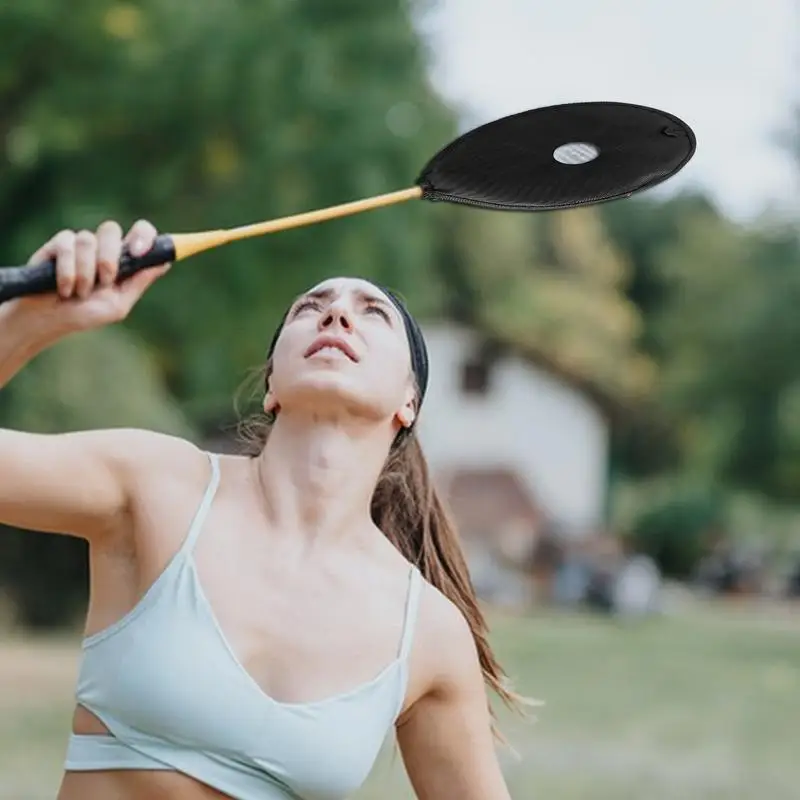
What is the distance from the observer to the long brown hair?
3.18 metres

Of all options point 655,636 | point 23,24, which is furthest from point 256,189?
point 655,636

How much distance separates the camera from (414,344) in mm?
3064

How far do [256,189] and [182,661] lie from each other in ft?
56.2

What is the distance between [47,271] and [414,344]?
3.23 ft

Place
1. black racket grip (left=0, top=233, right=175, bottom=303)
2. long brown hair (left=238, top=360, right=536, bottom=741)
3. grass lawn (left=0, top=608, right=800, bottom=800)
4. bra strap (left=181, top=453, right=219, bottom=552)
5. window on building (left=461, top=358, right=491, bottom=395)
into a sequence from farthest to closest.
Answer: window on building (left=461, top=358, right=491, bottom=395) → grass lawn (left=0, top=608, right=800, bottom=800) → long brown hair (left=238, top=360, right=536, bottom=741) → bra strap (left=181, top=453, right=219, bottom=552) → black racket grip (left=0, top=233, right=175, bottom=303)

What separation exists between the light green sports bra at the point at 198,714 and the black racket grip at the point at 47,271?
1.99 feet

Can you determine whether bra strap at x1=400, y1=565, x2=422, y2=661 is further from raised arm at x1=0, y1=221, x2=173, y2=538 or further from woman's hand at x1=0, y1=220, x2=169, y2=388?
woman's hand at x1=0, y1=220, x2=169, y2=388

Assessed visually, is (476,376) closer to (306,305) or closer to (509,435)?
(509,435)

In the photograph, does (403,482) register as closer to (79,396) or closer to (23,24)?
(79,396)

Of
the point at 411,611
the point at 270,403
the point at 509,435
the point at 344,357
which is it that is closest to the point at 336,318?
the point at 344,357

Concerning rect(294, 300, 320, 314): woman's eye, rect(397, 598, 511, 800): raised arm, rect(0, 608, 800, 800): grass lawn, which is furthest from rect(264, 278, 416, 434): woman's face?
rect(0, 608, 800, 800): grass lawn

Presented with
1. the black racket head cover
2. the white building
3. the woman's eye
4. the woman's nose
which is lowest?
the white building

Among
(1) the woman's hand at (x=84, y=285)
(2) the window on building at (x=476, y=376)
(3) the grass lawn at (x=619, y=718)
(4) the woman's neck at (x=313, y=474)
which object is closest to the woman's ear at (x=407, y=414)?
(4) the woman's neck at (x=313, y=474)

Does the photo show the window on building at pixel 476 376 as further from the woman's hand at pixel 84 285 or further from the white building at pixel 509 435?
the woman's hand at pixel 84 285
